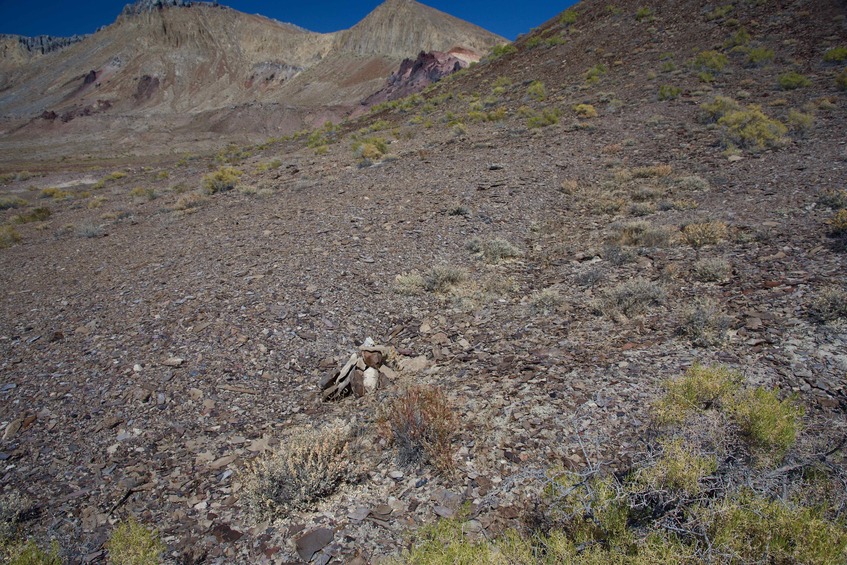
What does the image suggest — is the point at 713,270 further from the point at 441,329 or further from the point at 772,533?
the point at 772,533

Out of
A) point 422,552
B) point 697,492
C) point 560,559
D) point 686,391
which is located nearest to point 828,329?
point 686,391

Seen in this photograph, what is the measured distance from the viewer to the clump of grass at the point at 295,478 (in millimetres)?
3250

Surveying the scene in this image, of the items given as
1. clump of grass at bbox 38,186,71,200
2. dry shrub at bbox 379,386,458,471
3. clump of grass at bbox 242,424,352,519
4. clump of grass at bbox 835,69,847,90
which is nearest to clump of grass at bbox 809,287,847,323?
dry shrub at bbox 379,386,458,471

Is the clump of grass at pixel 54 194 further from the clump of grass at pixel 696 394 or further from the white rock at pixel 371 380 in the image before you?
the clump of grass at pixel 696 394

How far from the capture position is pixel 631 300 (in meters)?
5.34

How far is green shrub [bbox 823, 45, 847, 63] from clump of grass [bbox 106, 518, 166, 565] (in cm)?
2356

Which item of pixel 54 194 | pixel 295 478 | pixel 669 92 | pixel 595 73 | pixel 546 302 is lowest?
pixel 295 478

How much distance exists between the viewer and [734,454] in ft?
9.59

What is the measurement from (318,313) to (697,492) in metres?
4.74

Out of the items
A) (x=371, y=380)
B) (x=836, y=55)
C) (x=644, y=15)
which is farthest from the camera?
(x=644, y=15)

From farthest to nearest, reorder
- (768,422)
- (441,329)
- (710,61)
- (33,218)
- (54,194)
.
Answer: (54,194) < (710,61) < (33,218) < (441,329) < (768,422)

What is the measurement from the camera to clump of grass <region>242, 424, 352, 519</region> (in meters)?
3.25

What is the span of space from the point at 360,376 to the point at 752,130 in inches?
496

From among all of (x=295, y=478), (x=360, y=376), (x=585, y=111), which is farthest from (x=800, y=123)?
(x=295, y=478)
